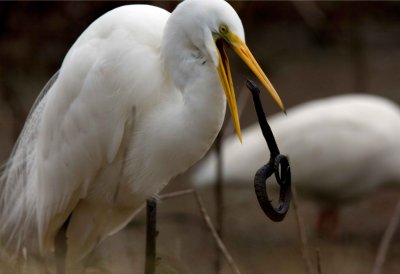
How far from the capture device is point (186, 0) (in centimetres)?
300

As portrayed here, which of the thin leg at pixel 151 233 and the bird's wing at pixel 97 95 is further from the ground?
the bird's wing at pixel 97 95

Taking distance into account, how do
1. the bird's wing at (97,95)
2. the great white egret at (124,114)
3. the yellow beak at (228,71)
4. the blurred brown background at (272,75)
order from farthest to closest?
the blurred brown background at (272,75), the bird's wing at (97,95), the great white egret at (124,114), the yellow beak at (228,71)

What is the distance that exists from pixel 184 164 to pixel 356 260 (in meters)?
2.82

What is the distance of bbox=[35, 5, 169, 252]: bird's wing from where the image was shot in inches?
129

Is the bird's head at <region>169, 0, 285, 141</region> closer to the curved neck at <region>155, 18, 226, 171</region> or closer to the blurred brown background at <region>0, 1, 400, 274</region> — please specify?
the curved neck at <region>155, 18, 226, 171</region>

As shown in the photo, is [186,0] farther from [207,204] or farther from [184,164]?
[207,204]

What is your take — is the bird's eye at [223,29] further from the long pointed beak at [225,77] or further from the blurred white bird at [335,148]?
the blurred white bird at [335,148]

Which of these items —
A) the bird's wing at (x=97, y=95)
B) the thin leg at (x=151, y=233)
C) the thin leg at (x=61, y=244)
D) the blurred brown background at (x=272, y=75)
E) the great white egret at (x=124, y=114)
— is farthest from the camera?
the blurred brown background at (x=272, y=75)

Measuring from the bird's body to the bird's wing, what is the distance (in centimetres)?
259

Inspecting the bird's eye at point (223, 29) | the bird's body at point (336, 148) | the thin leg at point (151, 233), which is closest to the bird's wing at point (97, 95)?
the thin leg at point (151, 233)

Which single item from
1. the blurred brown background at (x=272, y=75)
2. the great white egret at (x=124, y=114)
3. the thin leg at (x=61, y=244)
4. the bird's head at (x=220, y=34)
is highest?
the bird's head at (x=220, y=34)

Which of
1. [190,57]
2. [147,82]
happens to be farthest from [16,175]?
[190,57]

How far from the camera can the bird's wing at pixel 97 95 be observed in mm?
3289

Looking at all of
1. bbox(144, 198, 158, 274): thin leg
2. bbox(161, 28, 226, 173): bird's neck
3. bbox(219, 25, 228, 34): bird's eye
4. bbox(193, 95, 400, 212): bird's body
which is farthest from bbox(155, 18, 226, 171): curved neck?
bbox(193, 95, 400, 212): bird's body
